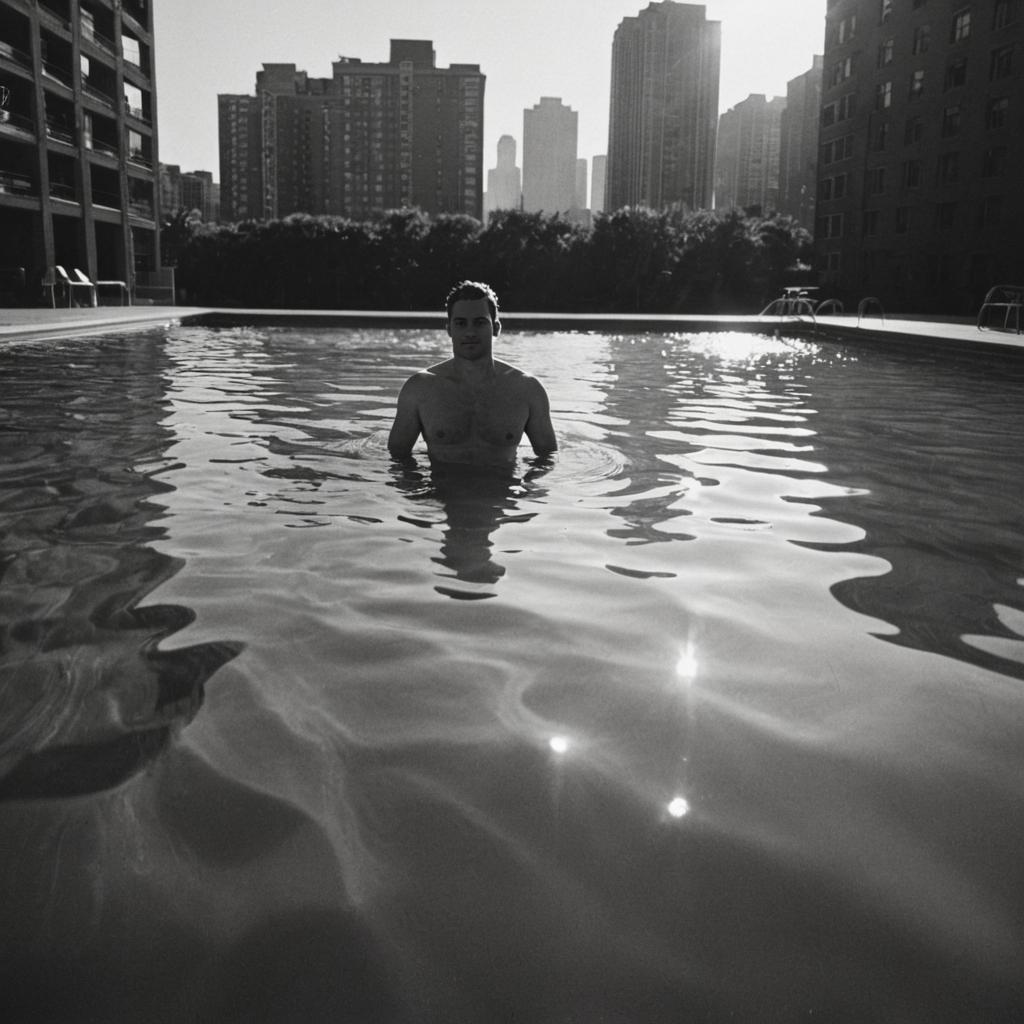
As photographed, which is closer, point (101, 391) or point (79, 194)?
point (101, 391)

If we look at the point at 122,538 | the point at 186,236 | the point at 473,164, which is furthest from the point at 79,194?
the point at 473,164

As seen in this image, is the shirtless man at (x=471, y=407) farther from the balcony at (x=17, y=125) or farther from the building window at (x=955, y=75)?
the building window at (x=955, y=75)

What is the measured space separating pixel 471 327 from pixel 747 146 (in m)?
203

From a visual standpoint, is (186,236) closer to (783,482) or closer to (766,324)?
(766,324)

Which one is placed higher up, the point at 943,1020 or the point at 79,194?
the point at 79,194

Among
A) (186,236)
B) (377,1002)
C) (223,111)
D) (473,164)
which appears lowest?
(377,1002)

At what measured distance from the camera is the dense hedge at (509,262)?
43062mm

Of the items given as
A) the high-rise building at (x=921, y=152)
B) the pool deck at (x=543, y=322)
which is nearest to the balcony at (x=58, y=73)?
the pool deck at (x=543, y=322)

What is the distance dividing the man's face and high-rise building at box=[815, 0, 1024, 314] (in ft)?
105

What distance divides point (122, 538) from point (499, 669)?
226cm

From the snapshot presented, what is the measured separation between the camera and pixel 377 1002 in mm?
1688

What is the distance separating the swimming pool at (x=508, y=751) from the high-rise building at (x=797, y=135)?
136665 millimetres

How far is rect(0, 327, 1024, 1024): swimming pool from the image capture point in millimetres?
1777

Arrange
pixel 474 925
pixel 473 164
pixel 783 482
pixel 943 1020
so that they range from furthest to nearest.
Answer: pixel 473 164 → pixel 783 482 → pixel 474 925 → pixel 943 1020
